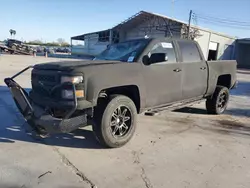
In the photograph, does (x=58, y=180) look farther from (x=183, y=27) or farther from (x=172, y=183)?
(x=183, y=27)

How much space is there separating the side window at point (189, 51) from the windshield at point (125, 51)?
1.08 m

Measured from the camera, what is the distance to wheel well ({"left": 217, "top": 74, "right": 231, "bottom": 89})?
7.39 m

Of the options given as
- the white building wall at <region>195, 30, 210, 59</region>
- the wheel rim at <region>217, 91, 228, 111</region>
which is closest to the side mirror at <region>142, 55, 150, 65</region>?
the wheel rim at <region>217, 91, 228, 111</region>

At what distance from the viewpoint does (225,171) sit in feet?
12.1

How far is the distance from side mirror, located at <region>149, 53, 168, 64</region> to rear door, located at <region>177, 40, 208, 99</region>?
44.8 inches

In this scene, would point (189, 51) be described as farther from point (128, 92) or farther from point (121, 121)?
point (121, 121)

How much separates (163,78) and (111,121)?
4.83 feet

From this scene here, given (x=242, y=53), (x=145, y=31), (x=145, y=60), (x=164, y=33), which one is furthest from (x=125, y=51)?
(x=242, y=53)

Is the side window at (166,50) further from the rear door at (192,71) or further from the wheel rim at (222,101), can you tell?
the wheel rim at (222,101)

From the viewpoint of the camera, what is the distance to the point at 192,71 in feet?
19.2

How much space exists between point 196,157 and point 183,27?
32.4 m

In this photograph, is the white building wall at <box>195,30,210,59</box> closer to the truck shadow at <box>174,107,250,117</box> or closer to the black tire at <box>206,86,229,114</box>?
the truck shadow at <box>174,107,250,117</box>

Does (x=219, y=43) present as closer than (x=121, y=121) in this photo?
No

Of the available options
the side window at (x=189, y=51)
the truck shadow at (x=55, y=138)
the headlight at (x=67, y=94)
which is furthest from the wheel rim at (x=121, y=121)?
the side window at (x=189, y=51)
